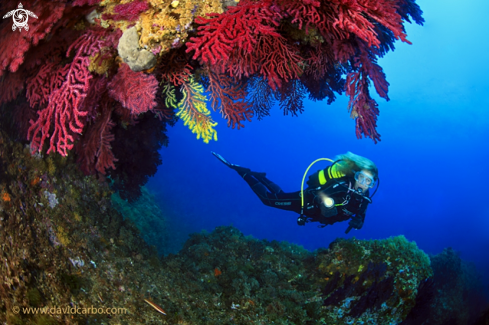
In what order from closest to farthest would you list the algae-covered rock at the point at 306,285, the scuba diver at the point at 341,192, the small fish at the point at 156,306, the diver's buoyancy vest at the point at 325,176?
1. the small fish at the point at 156,306
2. the algae-covered rock at the point at 306,285
3. the scuba diver at the point at 341,192
4. the diver's buoyancy vest at the point at 325,176

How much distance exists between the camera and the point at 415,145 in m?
67.6

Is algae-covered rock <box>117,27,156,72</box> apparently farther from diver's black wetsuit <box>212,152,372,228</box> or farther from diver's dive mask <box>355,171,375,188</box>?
diver's dive mask <box>355,171,375,188</box>

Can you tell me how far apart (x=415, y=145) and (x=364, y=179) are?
7955cm

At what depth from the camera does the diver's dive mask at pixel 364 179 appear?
16.8 feet

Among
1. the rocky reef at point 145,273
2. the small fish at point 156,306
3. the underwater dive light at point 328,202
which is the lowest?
the small fish at point 156,306

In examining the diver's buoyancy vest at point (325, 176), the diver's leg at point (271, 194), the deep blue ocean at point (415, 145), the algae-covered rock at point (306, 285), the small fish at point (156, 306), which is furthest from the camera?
the deep blue ocean at point (415, 145)

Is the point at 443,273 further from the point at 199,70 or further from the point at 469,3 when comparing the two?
the point at 469,3

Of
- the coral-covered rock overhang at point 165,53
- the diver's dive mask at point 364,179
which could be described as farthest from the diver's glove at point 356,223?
the coral-covered rock overhang at point 165,53

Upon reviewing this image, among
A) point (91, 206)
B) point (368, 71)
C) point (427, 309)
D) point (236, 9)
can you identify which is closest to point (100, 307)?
point (91, 206)

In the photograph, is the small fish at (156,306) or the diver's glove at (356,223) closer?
the small fish at (156,306)

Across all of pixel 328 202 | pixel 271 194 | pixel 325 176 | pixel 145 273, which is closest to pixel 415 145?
pixel 271 194

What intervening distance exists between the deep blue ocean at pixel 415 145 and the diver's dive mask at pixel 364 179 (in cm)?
3663

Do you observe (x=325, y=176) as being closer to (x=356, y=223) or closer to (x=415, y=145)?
(x=356, y=223)

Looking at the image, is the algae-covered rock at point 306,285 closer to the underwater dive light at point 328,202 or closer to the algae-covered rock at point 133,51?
the underwater dive light at point 328,202
